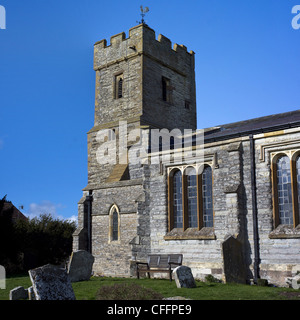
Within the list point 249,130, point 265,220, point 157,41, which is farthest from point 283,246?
point 157,41

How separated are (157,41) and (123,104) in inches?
204

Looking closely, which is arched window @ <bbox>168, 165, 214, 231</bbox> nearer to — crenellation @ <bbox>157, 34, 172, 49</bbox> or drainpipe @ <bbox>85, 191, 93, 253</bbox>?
drainpipe @ <bbox>85, 191, 93, 253</bbox>

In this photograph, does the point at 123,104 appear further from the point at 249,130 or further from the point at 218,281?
the point at 218,281

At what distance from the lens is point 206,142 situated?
18.3 metres

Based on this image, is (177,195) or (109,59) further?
(109,59)

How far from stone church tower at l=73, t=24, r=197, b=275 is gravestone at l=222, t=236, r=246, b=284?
6.89 metres

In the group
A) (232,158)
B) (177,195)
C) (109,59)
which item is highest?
(109,59)

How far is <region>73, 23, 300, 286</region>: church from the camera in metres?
15.5

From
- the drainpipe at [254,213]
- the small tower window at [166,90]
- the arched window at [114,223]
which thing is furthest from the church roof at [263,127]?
the small tower window at [166,90]

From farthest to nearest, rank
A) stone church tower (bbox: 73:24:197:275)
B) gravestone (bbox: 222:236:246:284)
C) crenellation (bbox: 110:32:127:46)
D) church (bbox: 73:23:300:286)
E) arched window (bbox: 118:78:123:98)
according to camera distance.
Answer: crenellation (bbox: 110:32:127:46), arched window (bbox: 118:78:123:98), stone church tower (bbox: 73:24:197:275), church (bbox: 73:23:300:286), gravestone (bbox: 222:236:246:284)

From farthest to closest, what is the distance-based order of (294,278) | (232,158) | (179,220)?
(179,220), (232,158), (294,278)

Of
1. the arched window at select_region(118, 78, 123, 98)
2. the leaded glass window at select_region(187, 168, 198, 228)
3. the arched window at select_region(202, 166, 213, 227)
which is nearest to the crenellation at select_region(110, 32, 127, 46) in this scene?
the arched window at select_region(118, 78, 123, 98)

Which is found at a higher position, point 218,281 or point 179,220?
point 179,220

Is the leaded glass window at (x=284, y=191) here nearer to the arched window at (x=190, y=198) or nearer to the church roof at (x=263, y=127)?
the church roof at (x=263, y=127)
